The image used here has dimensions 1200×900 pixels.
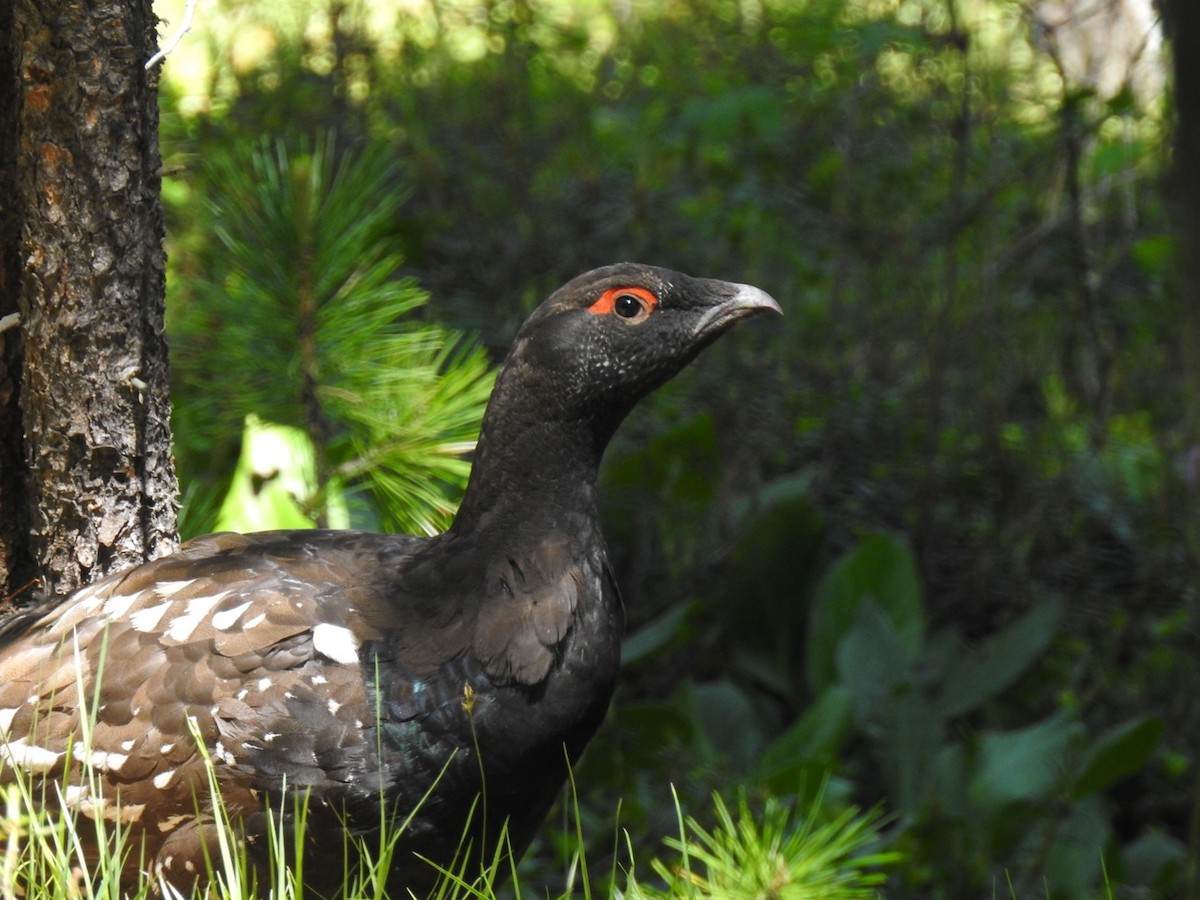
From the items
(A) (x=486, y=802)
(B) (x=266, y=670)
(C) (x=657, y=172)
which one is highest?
(C) (x=657, y=172)

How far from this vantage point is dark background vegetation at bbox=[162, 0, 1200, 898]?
4.71 metres

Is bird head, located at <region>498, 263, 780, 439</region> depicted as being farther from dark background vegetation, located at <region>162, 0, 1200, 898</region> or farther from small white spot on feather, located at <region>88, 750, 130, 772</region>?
dark background vegetation, located at <region>162, 0, 1200, 898</region>

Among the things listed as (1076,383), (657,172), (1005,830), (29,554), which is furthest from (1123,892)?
(29,554)

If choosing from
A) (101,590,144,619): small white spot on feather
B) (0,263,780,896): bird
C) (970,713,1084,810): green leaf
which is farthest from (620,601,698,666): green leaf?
(101,590,144,619): small white spot on feather

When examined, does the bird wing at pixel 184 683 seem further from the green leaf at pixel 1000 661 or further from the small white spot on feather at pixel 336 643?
the green leaf at pixel 1000 661

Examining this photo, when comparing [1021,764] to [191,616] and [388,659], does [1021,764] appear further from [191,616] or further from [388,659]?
[191,616]

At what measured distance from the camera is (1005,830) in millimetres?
4633

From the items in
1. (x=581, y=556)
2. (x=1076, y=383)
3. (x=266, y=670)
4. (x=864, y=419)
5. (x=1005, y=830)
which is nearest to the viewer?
(x=266, y=670)

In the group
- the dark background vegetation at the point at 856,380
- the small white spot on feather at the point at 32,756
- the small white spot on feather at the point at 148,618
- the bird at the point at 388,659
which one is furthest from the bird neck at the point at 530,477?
the dark background vegetation at the point at 856,380

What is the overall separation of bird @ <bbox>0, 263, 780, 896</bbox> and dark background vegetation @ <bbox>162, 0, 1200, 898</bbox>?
182cm

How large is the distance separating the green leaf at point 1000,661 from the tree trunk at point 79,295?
3.42m

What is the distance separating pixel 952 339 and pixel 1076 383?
110cm

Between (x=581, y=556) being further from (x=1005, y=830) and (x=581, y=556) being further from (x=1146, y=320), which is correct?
(x=1146, y=320)

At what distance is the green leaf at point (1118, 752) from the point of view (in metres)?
4.35
